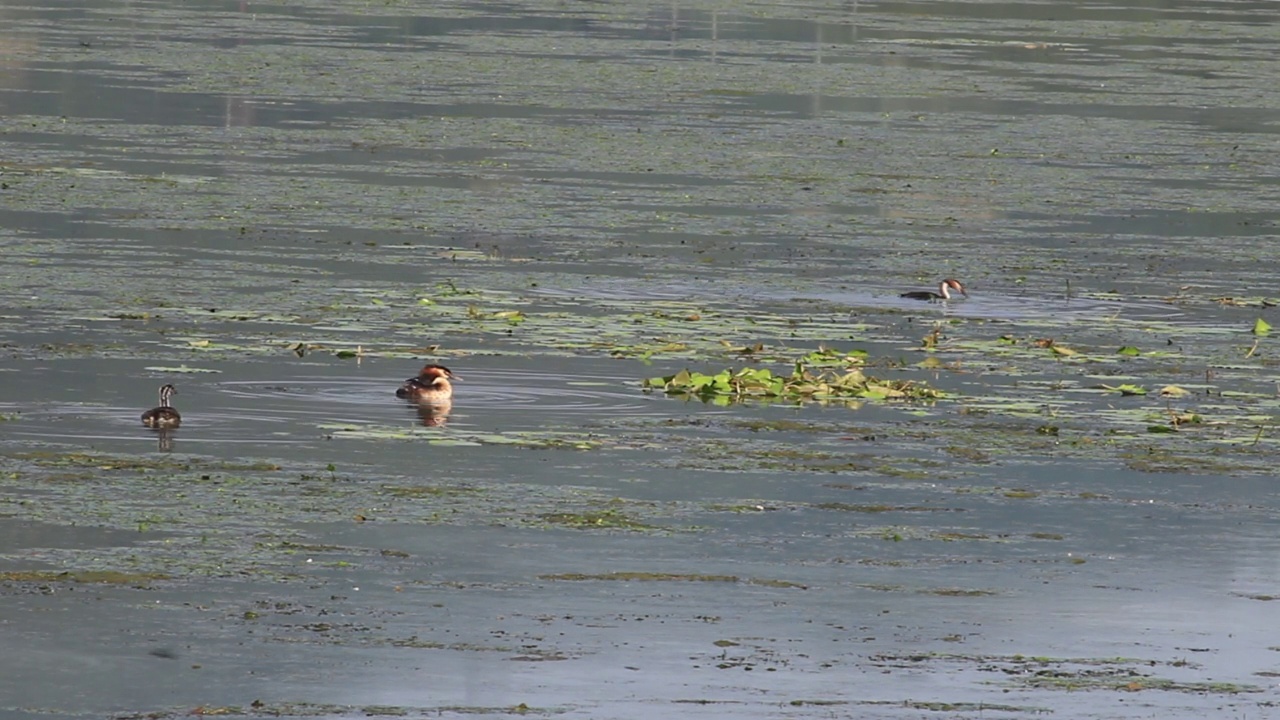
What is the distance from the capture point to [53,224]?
64.7ft

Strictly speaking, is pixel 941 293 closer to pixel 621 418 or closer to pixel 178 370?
pixel 621 418

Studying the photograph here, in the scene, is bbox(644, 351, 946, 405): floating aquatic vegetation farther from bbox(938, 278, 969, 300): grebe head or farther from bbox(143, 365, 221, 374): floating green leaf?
bbox(938, 278, 969, 300): grebe head

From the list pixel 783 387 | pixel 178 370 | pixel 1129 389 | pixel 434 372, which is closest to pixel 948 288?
pixel 1129 389

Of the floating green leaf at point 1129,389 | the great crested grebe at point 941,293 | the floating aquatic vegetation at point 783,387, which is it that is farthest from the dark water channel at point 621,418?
the great crested grebe at point 941,293

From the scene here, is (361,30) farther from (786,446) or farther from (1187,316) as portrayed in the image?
(786,446)

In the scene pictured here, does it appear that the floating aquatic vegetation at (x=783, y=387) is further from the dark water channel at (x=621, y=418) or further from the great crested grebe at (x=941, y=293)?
the great crested grebe at (x=941, y=293)

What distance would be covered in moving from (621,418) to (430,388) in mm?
893

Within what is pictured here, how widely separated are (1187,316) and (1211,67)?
81.2 ft

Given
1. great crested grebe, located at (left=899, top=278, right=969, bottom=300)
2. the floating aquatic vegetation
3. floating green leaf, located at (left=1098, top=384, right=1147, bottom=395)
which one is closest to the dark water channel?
floating green leaf, located at (left=1098, top=384, right=1147, bottom=395)

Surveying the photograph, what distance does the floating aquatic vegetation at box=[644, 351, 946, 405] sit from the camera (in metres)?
13.9

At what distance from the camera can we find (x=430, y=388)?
13141 millimetres

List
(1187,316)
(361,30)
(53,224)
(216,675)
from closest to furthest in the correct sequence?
(216,675) < (1187,316) < (53,224) < (361,30)

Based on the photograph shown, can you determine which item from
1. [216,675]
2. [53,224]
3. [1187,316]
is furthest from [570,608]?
[53,224]

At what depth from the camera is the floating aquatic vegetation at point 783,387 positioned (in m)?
13.9
